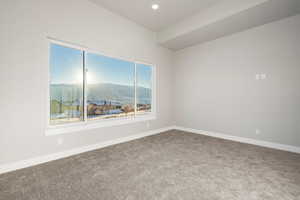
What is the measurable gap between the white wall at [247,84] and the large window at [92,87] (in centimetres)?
162

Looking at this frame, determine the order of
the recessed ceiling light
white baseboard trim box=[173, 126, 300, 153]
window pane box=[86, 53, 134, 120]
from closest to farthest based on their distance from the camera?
white baseboard trim box=[173, 126, 300, 153] < the recessed ceiling light < window pane box=[86, 53, 134, 120]

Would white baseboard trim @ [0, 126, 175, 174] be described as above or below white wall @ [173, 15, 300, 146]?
below

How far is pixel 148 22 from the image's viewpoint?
3730mm

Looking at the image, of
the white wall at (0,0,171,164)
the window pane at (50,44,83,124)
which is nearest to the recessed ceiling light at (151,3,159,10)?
the white wall at (0,0,171,164)

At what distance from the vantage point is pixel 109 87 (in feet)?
11.5

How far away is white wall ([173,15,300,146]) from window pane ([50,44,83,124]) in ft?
10.7

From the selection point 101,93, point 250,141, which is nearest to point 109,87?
point 101,93

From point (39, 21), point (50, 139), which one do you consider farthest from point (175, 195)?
point (39, 21)

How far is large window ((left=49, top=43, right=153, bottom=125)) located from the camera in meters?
2.68

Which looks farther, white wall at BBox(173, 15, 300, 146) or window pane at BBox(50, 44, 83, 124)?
white wall at BBox(173, 15, 300, 146)

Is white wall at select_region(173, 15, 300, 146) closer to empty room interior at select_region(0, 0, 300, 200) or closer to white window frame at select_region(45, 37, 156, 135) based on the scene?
empty room interior at select_region(0, 0, 300, 200)

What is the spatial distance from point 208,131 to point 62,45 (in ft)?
14.1

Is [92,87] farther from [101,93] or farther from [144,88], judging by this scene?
[144,88]

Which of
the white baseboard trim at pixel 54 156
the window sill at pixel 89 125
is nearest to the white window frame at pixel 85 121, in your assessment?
the window sill at pixel 89 125
